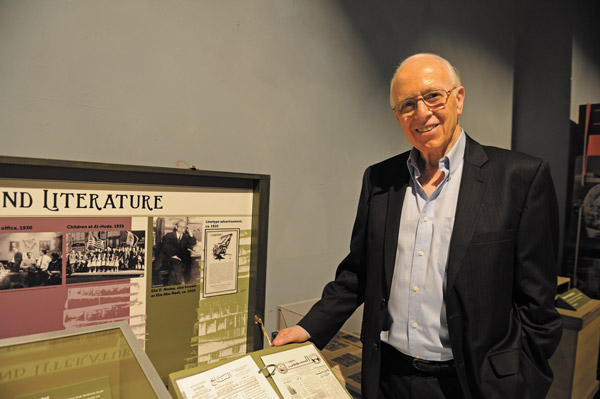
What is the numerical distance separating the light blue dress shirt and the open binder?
257mm

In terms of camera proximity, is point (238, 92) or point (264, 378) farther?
point (238, 92)

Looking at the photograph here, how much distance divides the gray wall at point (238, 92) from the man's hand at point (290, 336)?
378 mm

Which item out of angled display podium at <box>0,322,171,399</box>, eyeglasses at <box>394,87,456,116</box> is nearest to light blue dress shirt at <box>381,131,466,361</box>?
eyeglasses at <box>394,87,456,116</box>

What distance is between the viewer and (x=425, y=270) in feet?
3.57

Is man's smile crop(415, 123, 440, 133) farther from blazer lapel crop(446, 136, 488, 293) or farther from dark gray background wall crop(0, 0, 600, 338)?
dark gray background wall crop(0, 0, 600, 338)

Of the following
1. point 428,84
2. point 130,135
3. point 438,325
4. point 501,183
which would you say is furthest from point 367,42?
point 438,325

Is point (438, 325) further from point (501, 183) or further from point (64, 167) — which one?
point (64, 167)

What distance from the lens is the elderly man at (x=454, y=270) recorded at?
1023 millimetres

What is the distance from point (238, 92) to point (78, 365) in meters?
0.97

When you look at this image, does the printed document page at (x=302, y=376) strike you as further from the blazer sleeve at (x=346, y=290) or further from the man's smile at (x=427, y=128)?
the man's smile at (x=427, y=128)

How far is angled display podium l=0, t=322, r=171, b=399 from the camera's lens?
0.86m

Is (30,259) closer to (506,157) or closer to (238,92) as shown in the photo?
(238,92)

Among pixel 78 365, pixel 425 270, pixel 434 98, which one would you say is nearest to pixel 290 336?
pixel 425 270

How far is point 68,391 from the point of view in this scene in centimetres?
91
